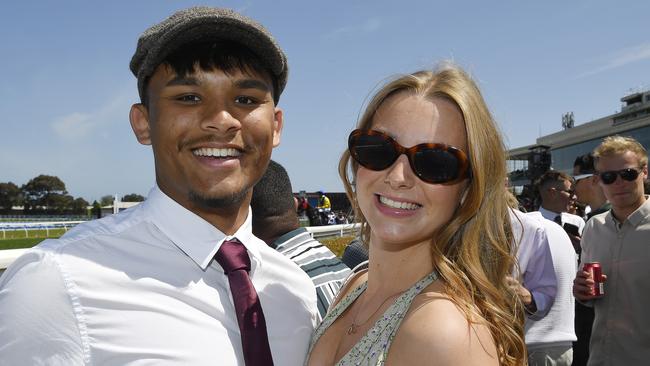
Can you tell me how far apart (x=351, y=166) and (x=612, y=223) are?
3413 millimetres

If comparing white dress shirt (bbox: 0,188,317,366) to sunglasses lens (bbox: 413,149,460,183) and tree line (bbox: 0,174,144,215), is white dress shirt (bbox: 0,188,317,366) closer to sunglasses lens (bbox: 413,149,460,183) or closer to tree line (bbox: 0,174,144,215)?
sunglasses lens (bbox: 413,149,460,183)

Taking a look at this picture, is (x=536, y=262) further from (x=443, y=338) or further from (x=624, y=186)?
(x=443, y=338)

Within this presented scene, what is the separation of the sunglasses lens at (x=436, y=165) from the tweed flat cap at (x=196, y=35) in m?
0.71

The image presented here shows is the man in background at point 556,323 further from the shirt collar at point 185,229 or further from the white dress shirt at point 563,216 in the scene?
the shirt collar at point 185,229

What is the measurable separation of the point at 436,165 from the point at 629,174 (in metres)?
3.72

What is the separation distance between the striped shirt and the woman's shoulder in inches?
→ 27.9

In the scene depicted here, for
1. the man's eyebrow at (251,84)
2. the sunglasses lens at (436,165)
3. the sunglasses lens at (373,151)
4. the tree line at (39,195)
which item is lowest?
the tree line at (39,195)

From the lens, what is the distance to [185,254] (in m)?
1.95

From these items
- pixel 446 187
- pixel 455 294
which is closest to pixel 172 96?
pixel 446 187

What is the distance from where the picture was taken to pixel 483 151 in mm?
2145

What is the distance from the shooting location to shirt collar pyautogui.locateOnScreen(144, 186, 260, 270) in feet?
6.42

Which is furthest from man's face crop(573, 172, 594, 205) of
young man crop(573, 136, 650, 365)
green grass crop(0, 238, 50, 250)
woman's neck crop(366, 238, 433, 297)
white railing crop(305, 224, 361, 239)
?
green grass crop(0, 238, 50, 250)

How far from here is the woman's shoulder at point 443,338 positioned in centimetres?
173

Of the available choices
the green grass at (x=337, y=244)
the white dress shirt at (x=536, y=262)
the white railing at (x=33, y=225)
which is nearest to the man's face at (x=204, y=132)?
the white dress shirt at (x=536, y=262)
